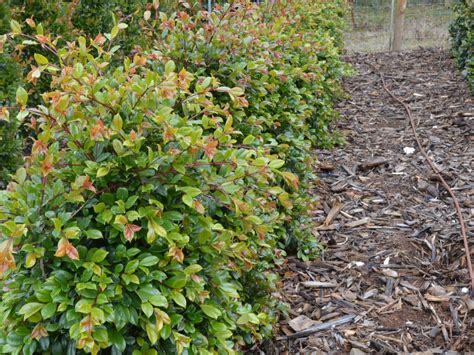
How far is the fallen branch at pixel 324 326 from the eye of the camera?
9.29 ft

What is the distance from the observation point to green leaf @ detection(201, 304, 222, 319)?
6.19ft

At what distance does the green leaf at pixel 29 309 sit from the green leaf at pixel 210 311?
527 millimetres

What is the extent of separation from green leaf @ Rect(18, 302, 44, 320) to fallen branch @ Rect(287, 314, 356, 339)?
150cm

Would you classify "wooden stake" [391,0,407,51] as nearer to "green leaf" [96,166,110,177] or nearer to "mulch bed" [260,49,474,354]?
"mulch bed" [260,49,474,354]

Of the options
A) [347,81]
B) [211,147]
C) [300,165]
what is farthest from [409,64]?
[211,147]

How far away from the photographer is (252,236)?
8.38ft

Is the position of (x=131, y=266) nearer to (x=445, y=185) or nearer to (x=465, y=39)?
(x=445, y=185)

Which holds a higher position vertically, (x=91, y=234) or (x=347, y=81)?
(x=91, y=234)

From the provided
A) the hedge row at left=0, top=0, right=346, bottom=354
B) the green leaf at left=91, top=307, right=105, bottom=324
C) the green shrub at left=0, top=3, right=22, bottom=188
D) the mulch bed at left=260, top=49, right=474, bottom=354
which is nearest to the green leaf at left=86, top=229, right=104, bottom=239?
the hedge row at left=0, top=0, right=346, bottom=354

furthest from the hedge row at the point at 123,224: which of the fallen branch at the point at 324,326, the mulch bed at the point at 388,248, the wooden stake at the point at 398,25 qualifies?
the wooden stake at the point at 398,25

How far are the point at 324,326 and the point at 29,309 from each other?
170 centimetres

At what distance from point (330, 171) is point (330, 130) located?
122 centimetres

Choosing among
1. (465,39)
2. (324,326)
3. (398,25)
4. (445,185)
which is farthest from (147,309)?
(398,25)

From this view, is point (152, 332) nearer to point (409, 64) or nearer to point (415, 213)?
point (415, 213)
